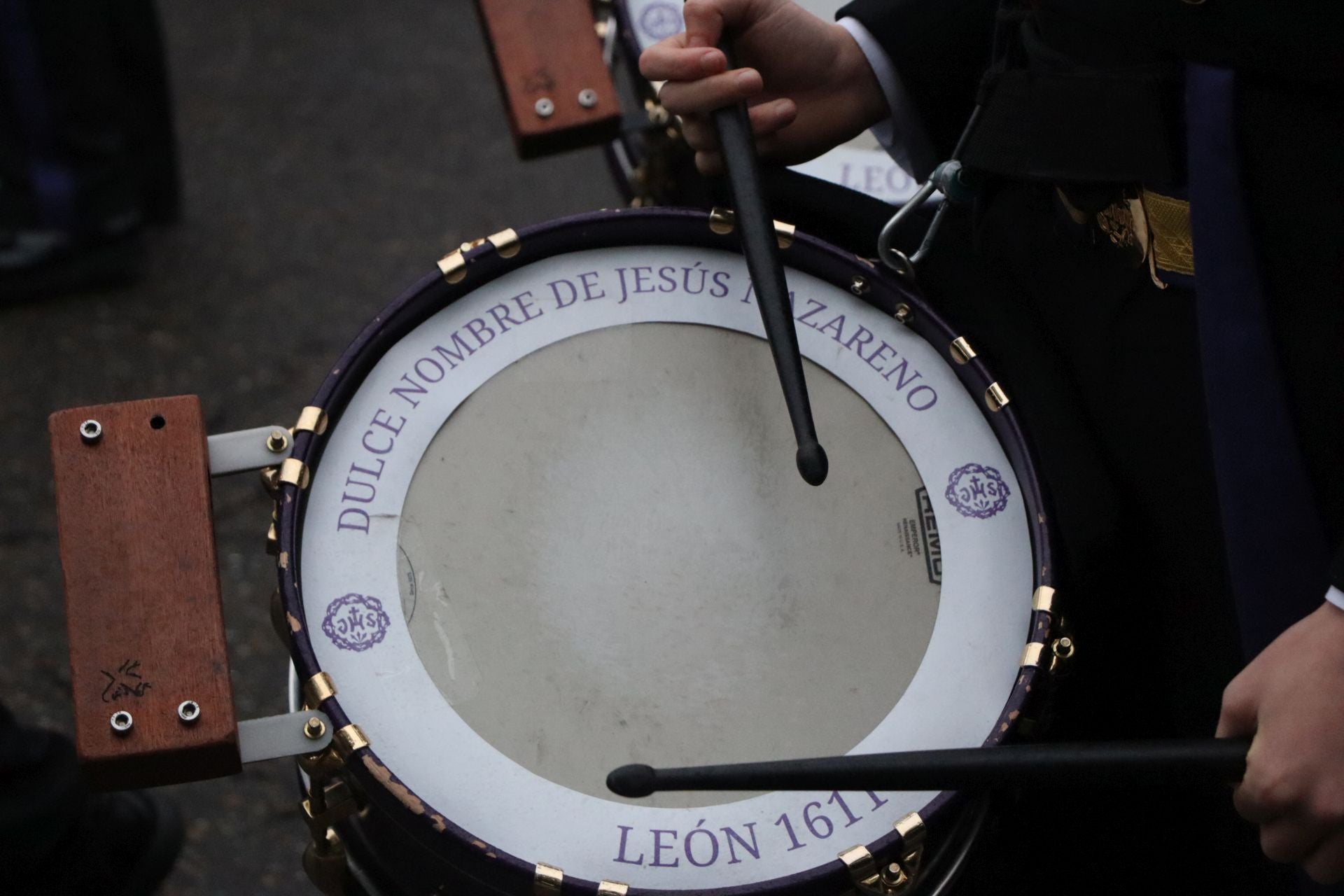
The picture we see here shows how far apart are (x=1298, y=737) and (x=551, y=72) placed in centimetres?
104

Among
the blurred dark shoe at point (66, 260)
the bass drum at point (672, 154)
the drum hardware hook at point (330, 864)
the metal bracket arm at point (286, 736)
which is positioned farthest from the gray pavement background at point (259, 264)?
the metal bracket arm at point (286, 736)

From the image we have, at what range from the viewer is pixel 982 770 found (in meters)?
0.88

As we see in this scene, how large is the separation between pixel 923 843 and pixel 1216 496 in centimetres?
35

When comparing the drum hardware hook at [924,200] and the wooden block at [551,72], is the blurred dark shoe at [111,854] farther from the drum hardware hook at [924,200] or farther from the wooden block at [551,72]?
the drum hardware hook at [924,200]

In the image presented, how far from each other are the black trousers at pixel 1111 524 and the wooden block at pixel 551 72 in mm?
433

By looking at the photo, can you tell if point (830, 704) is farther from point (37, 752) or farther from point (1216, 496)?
point (37, 752)

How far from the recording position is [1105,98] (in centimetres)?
108

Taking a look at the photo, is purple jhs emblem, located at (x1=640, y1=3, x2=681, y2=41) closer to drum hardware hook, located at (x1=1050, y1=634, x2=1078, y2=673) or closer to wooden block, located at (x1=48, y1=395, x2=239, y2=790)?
wooden block, located at (x1=48, y1=395, x2=239, y2=790)

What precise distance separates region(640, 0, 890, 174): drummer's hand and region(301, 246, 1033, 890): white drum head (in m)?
0.13

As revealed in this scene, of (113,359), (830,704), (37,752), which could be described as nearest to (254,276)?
(113,359)

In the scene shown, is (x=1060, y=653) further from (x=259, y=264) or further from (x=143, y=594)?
(x=259, y=264)

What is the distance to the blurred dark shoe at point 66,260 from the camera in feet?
8.26

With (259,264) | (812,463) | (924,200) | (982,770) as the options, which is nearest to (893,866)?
(982,770)

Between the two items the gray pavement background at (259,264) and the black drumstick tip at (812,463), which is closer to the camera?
the black drumstick tip at (812,463)
